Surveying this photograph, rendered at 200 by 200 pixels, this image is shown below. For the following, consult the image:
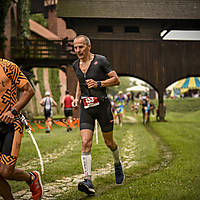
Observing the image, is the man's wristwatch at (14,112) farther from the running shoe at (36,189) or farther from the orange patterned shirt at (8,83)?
the running shoe at (36,189)

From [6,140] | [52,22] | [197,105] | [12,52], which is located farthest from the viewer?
[52,22]

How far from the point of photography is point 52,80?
39.2 meters

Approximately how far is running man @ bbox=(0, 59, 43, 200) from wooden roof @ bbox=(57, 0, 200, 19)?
20.6 metres

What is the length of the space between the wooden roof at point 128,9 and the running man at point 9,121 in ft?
67.7

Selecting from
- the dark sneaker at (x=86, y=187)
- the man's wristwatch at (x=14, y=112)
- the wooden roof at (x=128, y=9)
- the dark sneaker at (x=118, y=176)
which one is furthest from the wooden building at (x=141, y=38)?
the man's wristwatch at (x=14, y=112)

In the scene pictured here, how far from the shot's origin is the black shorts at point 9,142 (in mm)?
4059

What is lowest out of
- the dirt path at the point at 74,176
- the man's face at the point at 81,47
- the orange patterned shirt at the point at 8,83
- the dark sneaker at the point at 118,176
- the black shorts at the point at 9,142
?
the dirt path at the point at 74,176

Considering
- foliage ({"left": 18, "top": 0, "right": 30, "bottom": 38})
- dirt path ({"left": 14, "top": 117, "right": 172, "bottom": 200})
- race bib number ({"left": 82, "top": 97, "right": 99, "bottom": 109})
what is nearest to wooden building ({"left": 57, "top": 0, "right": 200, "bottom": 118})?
foliage ({"left": 18, "top": 0, "right": 30, "bottom": 38})

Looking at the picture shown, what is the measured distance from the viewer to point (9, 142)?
4090 mm

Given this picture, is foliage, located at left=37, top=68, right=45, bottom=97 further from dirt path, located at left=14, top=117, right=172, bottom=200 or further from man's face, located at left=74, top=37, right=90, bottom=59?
man's face, located at left=74, top=37, right=90, bottom=59

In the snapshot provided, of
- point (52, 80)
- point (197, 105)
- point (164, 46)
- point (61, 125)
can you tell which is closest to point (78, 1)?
point (164, 46)

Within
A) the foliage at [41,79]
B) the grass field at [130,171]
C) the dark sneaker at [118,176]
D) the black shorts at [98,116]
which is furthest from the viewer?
the foliage at [41,79]

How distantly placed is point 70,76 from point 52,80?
14417mm

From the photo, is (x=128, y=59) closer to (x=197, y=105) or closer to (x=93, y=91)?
(x=197, y=105)
